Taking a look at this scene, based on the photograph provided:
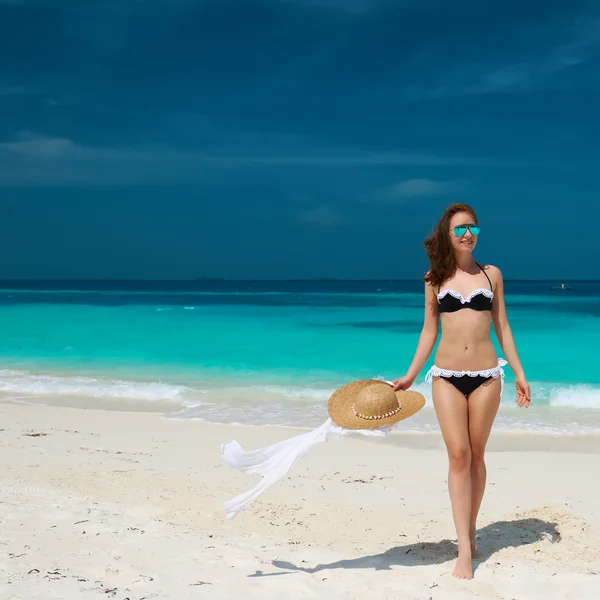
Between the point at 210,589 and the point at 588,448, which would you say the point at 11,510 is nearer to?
the point at 210,589

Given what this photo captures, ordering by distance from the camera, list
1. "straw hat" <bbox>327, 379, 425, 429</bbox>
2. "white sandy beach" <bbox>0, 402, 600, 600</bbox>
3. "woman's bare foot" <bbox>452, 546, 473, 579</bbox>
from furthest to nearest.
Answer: "straw hat" <bbox>327, 379, 425, 429</bbox>
"woman's bare foot" <bbox>452, 546, 473, 579</bbox>
"white sandy beach" <bbox>0, 402, 600, 600</bbox>

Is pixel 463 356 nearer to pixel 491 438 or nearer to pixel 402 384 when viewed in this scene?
pixel 402 384

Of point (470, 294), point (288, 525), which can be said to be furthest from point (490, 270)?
point (288, 525)

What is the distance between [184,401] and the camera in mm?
11172

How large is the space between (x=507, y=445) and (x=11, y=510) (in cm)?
537

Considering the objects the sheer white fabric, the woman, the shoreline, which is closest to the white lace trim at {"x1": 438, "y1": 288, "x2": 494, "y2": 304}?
the woman

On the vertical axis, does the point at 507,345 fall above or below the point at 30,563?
above

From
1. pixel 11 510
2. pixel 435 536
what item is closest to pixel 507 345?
pixel 435 536

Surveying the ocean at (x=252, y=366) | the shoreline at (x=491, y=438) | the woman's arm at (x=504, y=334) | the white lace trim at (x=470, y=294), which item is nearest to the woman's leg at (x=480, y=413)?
the woman's arm at (x=504, y=334)

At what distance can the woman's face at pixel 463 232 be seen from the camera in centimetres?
384

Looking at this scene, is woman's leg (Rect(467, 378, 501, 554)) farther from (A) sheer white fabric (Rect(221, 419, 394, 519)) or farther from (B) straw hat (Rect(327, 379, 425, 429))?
(A) sheer white fabric (Rect(221, 419, 394, 519))

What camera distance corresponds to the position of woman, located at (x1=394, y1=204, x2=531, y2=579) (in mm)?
3713

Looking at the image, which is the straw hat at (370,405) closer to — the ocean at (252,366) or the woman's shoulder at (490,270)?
the woman's shoulder at (490,270)

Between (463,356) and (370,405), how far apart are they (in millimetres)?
587
